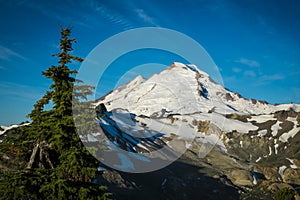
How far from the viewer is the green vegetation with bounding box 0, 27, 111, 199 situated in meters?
14.5

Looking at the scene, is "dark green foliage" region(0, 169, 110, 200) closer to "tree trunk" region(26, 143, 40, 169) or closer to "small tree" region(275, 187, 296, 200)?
"tree trunk" region(26, 143, 40, 169)

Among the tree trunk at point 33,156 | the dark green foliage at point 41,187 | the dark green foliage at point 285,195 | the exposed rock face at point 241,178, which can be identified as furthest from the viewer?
the exposed rock face at point 241,178

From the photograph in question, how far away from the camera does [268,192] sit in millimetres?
139750

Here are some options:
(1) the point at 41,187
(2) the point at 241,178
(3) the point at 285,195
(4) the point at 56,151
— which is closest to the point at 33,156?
(4) the point at 56,151

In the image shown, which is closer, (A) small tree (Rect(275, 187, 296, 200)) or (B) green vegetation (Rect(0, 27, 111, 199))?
(B) green vegetation (Rect(0, 27, 111, 199))

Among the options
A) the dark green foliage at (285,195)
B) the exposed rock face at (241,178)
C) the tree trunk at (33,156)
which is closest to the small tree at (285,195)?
the dark green foliage at (285,195)

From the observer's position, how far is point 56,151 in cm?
1831

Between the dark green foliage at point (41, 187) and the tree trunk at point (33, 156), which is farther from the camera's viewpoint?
the tree trunk at point (33, 156)

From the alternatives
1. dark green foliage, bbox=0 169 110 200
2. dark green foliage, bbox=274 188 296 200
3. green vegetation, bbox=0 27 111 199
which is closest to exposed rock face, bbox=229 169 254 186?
dark green foliage, bbox=274 188 296 200

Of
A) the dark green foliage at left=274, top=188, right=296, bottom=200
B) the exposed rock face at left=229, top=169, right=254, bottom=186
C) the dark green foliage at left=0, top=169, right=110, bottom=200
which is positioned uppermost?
the exposed rock face at left=229, top=169, right=254, bottom=186

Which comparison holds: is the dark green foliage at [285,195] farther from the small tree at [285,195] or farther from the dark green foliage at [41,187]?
the dark green foliage at [41,187]

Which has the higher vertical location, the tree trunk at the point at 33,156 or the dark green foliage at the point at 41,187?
the tree trunk at the point at 33,156

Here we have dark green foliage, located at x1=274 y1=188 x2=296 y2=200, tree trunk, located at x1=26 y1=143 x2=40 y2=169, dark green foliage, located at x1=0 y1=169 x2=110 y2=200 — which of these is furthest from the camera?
dark green foliage, located at x1=274 y1=188 x2=296 y2=200

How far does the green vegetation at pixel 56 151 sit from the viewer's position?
1447 centimetres
